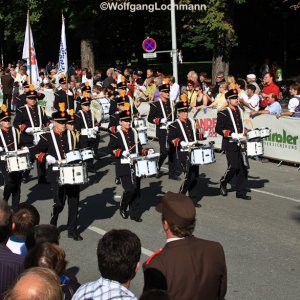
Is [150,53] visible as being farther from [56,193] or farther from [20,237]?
[20,237]

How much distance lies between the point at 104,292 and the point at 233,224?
22.2ft

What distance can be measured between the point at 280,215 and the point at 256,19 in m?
35.8

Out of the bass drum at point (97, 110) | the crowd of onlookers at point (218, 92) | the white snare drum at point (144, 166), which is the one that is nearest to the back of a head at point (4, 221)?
the white snare drum at point (144, 166)

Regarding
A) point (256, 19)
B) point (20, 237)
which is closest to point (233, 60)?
point (256, 19)

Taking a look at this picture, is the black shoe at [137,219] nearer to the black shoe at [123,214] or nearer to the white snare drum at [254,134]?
the black shoe at [123,214]

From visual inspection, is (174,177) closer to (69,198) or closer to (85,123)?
(85,123)

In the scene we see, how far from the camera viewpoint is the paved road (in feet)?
26.2

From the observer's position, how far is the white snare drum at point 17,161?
10727 millimetres

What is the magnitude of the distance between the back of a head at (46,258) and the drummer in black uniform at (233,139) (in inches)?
305

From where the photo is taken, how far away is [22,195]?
1295 centimetres

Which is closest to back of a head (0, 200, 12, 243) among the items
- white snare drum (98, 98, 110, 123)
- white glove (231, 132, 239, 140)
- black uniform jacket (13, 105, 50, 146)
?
white glove (231, 132, 239, 140)

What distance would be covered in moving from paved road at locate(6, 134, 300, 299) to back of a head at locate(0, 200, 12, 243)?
249 cm

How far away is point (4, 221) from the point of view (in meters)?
5.48

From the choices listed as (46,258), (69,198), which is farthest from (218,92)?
(46,258)
